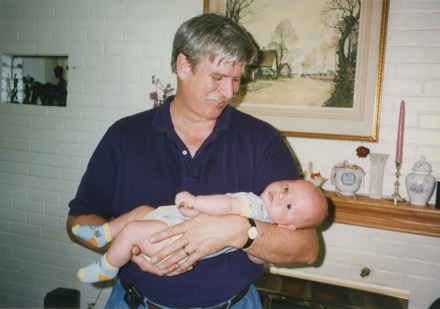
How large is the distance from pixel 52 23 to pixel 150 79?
1048mm

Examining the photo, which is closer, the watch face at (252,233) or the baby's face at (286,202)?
the watch face at (252,233)

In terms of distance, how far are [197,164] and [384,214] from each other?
4.09 ft

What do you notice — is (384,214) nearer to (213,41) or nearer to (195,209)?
(195,209)

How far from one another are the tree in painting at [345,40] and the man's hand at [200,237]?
1381 mm

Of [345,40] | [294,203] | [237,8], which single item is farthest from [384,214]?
[237,8]

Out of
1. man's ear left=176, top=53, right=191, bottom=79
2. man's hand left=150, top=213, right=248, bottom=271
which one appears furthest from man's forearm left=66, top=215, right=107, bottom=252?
man's ear left=176, top=53, right=191, bottom=79

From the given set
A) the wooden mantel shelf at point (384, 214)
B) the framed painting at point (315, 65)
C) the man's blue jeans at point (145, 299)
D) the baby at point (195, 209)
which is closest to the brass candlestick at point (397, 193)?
the wooden mantel shelf at point (384, 214)

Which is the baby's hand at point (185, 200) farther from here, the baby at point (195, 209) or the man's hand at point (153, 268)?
the man's hand at point (153, 268)

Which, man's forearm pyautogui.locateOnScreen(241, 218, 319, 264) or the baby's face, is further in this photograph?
the baby's face

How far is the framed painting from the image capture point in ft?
6.93

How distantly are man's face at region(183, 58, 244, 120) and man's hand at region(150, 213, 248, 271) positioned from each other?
49 cm

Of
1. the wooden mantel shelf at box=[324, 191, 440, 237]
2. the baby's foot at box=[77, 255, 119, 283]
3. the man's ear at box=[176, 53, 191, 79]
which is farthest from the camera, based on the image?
the wooden mantel shelf at box=[324, 191, 440, 237]

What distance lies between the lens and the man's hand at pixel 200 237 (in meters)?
1.15

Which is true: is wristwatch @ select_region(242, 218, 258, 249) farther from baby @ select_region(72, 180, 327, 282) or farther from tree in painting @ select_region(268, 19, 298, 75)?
tree in painting @ select_region(268, 19, 298, 75)
